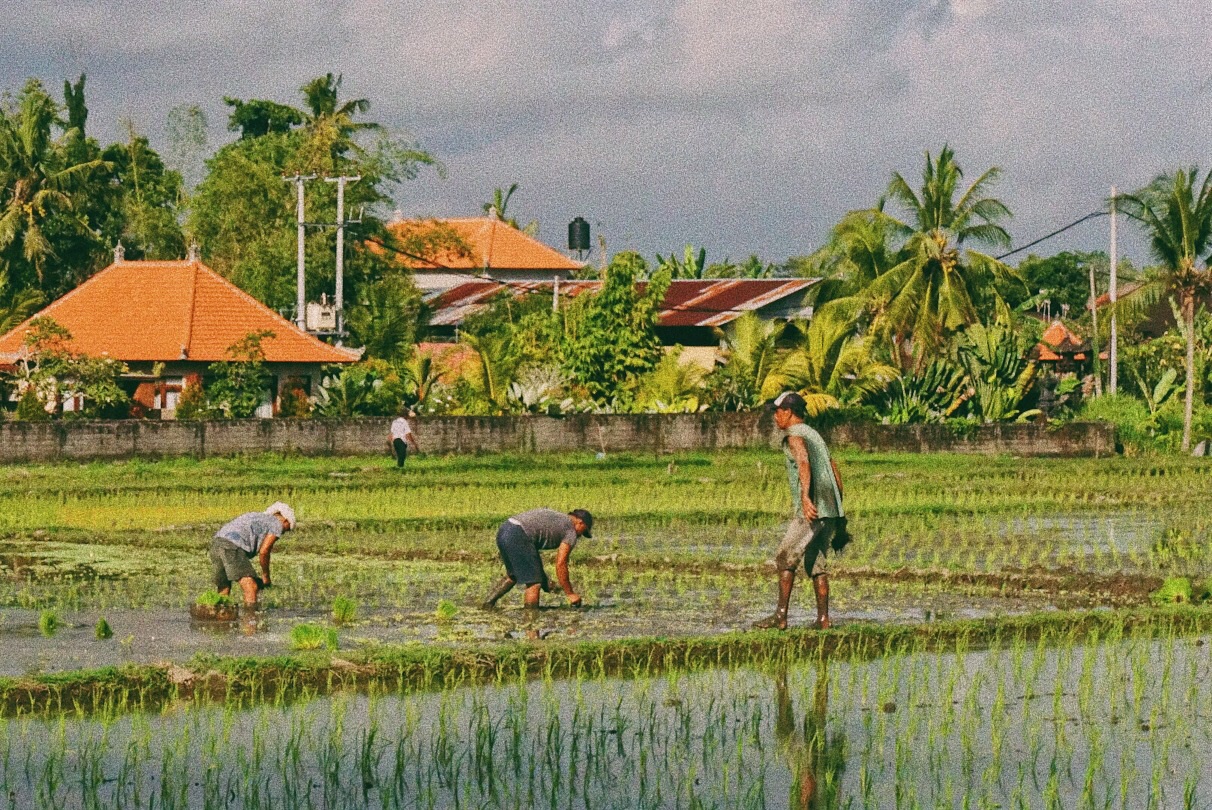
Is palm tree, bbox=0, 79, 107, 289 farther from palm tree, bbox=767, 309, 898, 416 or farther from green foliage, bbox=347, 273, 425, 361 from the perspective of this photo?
palm tree, bbox=767, 309, 898, 416

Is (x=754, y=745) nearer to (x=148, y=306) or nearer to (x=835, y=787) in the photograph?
(x=835, y=787)

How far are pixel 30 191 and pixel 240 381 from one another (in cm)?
1108

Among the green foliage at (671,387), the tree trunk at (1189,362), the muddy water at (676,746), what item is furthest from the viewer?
the green foliage at (671,387)

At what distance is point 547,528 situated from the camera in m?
12.7

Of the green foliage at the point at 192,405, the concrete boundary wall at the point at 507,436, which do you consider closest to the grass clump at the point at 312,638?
the concrete boundary wall at the point at 507,436

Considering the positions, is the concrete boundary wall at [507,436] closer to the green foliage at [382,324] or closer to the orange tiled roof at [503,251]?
the green foliage at [382,324]

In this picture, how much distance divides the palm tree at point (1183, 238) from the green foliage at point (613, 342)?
911 cm

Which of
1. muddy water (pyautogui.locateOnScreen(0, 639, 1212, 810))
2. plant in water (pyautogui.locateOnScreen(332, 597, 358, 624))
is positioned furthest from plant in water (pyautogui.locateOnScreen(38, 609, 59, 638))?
muddy water (pyautogui.locateOnScreen(0, 639, 1212, 810))

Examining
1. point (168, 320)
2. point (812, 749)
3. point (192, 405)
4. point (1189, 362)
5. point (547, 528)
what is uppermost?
point (168, 320)

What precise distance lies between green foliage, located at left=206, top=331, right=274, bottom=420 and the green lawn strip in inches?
901

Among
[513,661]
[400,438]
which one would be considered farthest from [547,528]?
[400,438]

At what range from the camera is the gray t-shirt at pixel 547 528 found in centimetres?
1271

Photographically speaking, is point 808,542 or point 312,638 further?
point 808,542

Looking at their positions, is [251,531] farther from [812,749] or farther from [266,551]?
[812,749]
